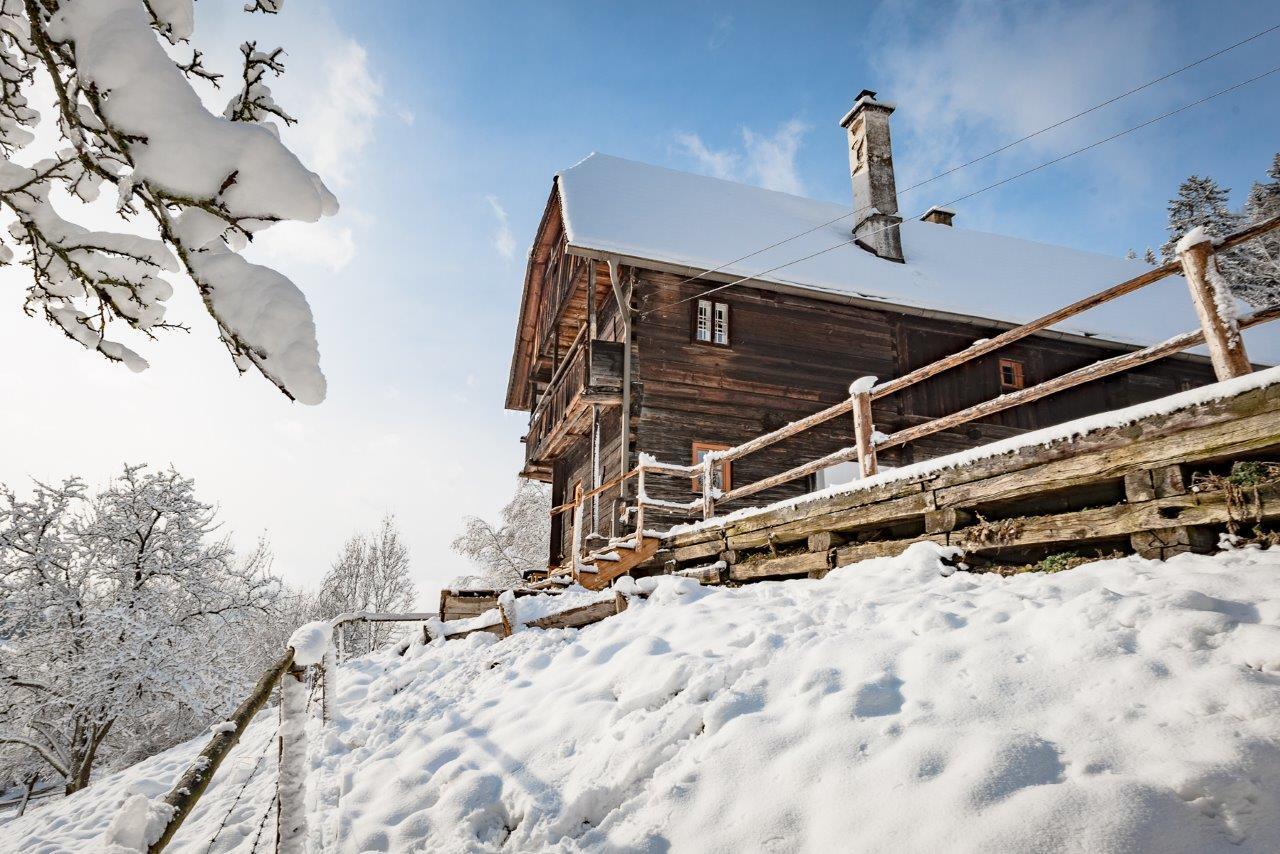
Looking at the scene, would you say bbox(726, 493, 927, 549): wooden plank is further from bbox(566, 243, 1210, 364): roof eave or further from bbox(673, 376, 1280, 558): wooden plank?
bbox(566, 243, 1210, 364): roof eave

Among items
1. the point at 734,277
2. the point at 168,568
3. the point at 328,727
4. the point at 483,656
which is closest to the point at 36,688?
the point at 168,568

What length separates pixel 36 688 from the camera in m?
15.2

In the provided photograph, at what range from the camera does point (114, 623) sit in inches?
597

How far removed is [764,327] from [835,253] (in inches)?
126

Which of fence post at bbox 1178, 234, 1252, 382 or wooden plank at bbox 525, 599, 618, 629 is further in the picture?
wooden plank at bbox 525, 599, 618, 629

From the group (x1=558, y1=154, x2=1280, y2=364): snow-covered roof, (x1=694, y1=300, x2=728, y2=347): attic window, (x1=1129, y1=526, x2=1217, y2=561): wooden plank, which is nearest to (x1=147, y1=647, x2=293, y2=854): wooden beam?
(x1=1129, y1=526, x2=1217, y2=561): wooden plank

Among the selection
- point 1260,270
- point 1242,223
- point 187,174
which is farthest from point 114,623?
point 1242,223

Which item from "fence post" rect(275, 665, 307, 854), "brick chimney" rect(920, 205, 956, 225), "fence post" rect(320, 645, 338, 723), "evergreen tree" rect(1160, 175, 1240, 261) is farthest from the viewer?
"evergreen tree" rect(1160, 175, 1240, 261)

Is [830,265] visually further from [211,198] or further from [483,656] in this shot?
→ [211,198]

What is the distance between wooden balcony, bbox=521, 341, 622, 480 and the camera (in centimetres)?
1252

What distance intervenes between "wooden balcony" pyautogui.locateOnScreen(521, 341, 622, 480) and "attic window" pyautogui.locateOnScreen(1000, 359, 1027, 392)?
918cm

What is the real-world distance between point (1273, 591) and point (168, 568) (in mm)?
20778

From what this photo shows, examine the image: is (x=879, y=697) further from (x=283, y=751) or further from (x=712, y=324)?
(x=712, y=324)

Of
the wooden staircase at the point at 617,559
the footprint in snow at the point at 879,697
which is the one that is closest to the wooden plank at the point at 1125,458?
the footprint in snow at the point at 879,697
